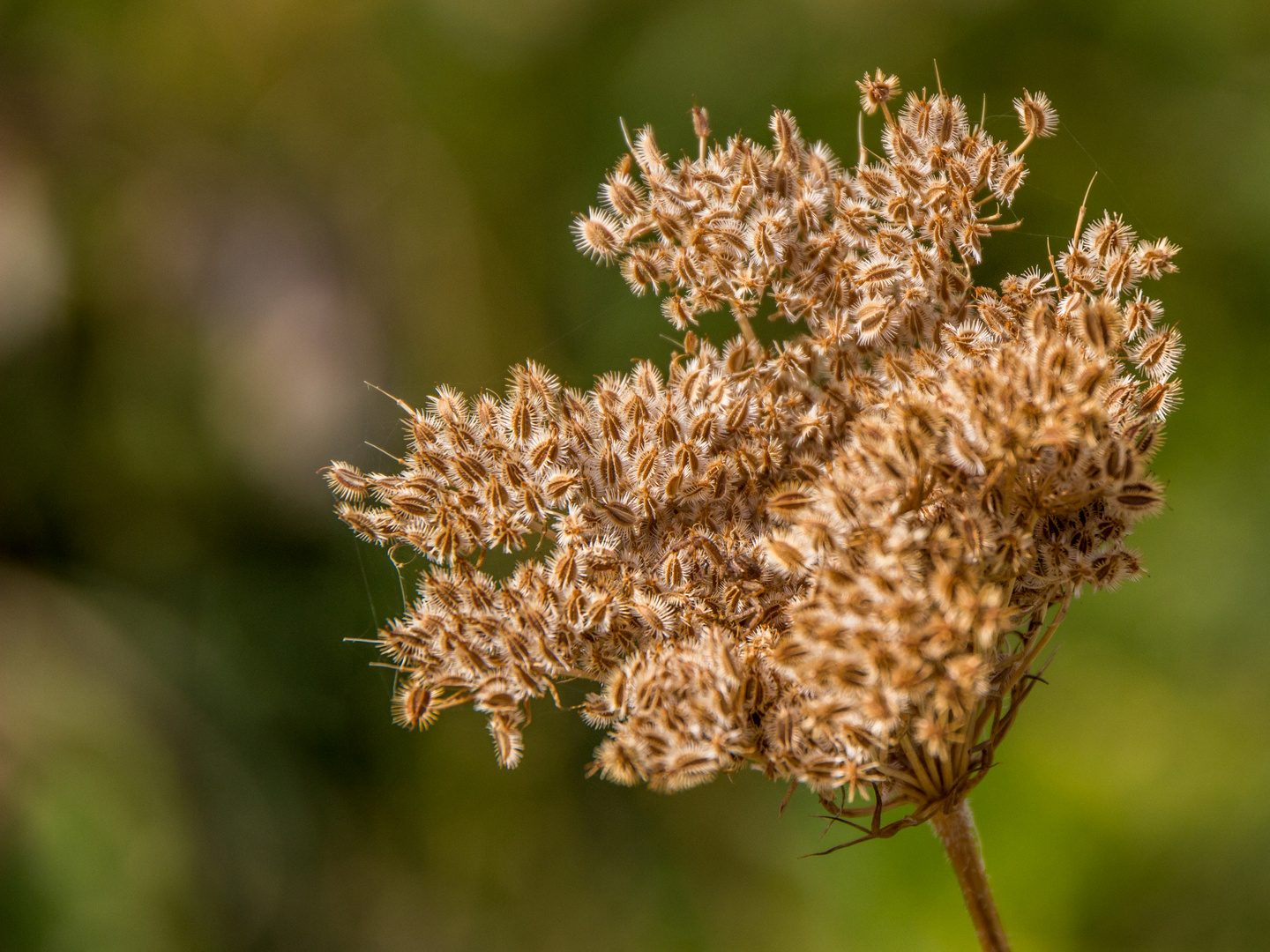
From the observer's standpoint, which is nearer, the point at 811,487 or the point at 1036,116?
the point at 811,487

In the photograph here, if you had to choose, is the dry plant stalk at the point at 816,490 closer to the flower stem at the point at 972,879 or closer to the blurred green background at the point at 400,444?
the flower stem at the point at 972,879

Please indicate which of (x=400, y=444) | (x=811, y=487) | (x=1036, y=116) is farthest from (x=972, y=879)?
(x=400, y=444)

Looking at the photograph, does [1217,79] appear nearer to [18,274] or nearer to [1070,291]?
[1070,291]

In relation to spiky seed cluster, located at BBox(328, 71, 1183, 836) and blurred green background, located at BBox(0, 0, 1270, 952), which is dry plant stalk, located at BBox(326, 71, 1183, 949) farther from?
blurred green background, located at BBox(0, 0, 1270, 952)

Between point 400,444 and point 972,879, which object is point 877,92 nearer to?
point 972,879

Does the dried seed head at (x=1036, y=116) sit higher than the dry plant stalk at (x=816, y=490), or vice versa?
the dried seed head at (x=1036, y=116)

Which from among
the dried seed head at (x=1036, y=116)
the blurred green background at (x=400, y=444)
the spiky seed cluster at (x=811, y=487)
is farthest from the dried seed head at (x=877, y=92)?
the blurred green background at (x=400, y=444)
